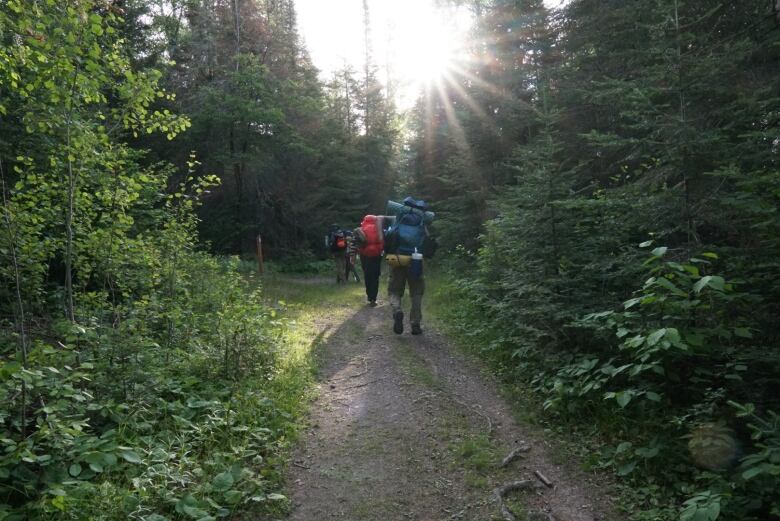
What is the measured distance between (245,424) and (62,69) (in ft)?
12.4

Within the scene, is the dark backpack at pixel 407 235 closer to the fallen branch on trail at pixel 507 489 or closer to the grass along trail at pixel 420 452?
the grass along trail at pixel 420 452

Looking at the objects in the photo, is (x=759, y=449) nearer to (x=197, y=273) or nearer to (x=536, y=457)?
(x=536, y=457)

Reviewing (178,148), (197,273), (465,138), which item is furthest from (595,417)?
(178,148)

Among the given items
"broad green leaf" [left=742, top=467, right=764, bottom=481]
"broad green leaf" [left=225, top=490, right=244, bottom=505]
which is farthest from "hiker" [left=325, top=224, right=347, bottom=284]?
"broad green leaf" [left=742, top=467, right=764, bottom=481]

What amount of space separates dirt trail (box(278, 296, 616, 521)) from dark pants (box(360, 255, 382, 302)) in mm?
3942

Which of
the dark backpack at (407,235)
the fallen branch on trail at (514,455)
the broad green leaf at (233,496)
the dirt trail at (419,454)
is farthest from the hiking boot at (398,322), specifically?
the broad green leaf at (233,496)

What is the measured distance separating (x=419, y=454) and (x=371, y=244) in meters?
6.23

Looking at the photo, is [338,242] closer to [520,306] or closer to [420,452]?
[520,306]

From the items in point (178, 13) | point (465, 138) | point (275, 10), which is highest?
point (275, 10)

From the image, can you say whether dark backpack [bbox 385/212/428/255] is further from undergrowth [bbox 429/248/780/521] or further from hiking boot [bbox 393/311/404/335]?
undergrowth [bbox 429/248/780/521]

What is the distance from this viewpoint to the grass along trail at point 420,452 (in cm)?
357

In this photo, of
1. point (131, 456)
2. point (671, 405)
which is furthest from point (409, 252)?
point (131, 456)

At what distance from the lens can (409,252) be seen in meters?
8.33

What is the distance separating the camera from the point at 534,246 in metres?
6.27
